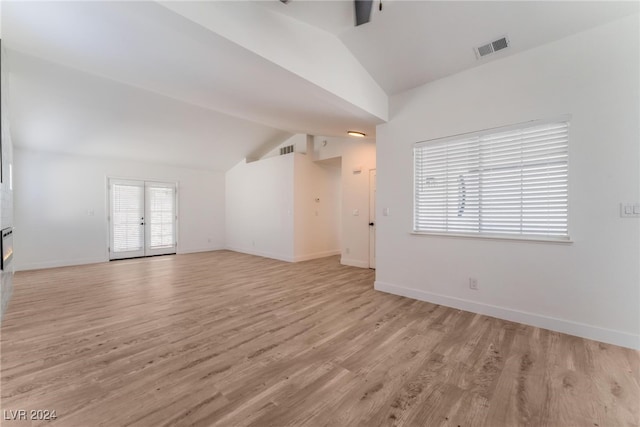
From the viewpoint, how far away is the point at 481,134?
10.2 ft

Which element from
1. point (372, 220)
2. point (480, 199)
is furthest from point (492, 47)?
point (372, 220)

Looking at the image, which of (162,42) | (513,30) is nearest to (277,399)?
(162,42)

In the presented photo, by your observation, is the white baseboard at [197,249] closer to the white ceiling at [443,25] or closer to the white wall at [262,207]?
the white wall at [262,207]

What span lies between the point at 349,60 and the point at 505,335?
3.47 metres

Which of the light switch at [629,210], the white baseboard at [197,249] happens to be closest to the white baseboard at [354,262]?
the light switch at [629,210]

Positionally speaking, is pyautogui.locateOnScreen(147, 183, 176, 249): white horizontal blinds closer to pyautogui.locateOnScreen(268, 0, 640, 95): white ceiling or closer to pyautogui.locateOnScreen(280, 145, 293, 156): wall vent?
pyautogui.locateOnScreen(280, 145, 293, 156): wall vent

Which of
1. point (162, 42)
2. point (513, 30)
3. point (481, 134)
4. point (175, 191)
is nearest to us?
point (162, 42)

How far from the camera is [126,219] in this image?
6.91 meters

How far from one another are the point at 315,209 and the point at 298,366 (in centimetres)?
499

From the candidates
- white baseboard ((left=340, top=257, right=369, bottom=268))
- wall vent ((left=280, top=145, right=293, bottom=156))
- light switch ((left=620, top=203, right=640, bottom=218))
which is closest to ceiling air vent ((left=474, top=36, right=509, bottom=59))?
light switch ((left=620, top=203, right=640, bottom=218))

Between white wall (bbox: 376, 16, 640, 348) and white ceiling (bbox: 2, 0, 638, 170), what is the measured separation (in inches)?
9.2

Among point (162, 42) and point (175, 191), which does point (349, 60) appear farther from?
point (175, 191)

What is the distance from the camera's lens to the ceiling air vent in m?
2.75

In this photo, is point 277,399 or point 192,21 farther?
point 192,21
